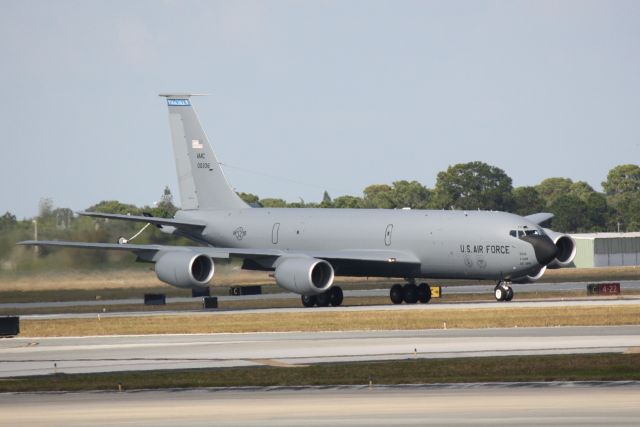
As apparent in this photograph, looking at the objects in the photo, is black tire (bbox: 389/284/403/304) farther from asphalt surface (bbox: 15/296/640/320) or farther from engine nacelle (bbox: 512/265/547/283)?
engine nacelle (bbox: 512/265/547/283)

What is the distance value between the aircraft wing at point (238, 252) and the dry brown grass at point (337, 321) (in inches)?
263

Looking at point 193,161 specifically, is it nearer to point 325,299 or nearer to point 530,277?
point 325,299

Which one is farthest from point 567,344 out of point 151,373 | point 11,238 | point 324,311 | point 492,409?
point 11,238

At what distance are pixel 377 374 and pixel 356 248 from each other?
35116 millimetres

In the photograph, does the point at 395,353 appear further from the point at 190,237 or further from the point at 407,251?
the point at 190,237

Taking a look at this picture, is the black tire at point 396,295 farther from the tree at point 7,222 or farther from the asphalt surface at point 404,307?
the tree at point 7,222

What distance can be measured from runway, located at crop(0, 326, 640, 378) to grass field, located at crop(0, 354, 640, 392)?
1.73 metres

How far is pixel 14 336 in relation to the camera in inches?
1898

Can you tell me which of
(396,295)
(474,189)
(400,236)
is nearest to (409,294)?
(396,295)

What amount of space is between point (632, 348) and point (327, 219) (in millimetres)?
33110

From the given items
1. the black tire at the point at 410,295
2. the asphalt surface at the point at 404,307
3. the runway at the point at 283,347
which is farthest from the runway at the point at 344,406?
the black tire at the point at 410,295

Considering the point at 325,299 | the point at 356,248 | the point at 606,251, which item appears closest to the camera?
the point at 325,299

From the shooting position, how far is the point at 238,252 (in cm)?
6209

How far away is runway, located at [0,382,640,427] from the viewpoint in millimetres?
22750
